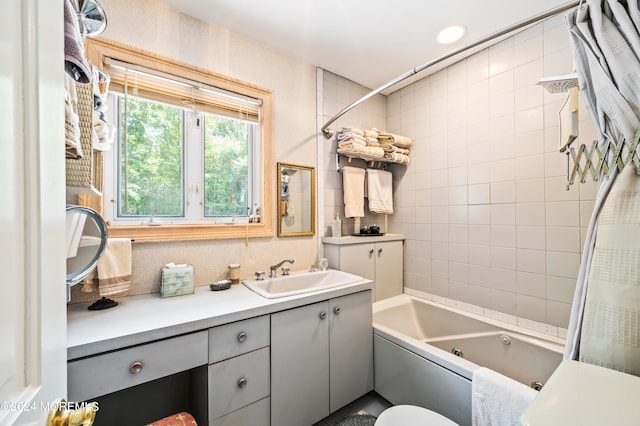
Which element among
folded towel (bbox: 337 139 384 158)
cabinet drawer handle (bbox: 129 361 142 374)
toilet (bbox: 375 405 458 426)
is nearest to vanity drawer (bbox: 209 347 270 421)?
Answer: cabinet drawer handle (bbox: 129 361 142 374)

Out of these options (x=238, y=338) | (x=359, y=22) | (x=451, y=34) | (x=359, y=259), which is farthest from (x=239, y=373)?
(x=451, y=34)

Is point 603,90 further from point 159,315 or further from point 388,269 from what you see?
point 159,315

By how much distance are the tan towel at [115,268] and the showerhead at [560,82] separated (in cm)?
212

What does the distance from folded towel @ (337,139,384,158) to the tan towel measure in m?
1.64

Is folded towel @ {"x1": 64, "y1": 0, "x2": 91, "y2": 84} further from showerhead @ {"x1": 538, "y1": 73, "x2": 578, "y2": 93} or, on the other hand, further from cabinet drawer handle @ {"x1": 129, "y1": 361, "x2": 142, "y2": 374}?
showerhead @ {"x1": 538, "y1": 73, "x2": 578, "y2": 93}

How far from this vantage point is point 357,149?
2137mm

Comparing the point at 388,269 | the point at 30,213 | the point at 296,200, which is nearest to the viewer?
the point at 30,213

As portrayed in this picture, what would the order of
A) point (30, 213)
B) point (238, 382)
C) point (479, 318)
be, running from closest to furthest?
1. point (30, 213)
2. point (238, 382)
3. point (479, 318)

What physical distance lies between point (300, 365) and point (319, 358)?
0.13 m

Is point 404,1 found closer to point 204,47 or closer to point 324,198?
point 204,47

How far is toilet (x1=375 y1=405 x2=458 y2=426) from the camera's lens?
1123 millimetres

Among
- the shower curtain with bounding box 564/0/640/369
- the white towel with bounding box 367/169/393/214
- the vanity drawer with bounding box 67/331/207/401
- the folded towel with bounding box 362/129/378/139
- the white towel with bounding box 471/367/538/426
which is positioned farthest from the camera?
the white towel with bounding box 367/169/393/214

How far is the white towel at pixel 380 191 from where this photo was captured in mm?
2418

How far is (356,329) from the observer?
168cm
